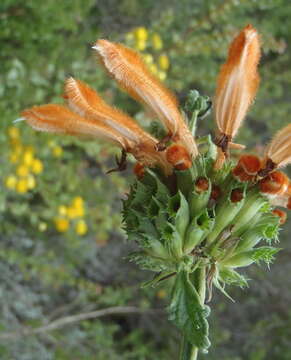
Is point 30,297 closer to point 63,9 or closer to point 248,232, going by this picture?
point 63,9

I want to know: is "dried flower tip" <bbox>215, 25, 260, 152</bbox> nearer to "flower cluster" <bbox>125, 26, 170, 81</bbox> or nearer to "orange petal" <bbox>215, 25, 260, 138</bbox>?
"orange petal" <bbox>215, 25, 260, 138</bbox>

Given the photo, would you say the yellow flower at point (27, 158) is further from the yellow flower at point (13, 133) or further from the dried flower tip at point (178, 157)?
the dried flower tip at point (178, 157)

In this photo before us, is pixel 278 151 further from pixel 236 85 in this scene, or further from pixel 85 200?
pixel 85 200

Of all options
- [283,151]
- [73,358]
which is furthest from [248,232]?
[73,358]

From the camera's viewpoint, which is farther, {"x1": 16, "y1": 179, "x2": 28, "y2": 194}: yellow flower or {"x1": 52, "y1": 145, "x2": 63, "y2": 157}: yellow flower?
{"x1": 52, "y1": 145, "x2": 63, "y2": 157}: yellow flower

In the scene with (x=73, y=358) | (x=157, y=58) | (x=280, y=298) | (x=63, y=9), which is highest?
(x=63, y=9)

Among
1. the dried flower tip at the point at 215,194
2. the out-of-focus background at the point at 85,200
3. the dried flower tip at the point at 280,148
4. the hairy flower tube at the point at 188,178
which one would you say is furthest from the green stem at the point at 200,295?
the out-of-focus background at the point at 85,200

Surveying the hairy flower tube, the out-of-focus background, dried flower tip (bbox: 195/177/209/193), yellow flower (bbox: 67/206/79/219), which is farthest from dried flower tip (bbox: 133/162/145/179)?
yellow flower (bbox: 67/206/79/219)
